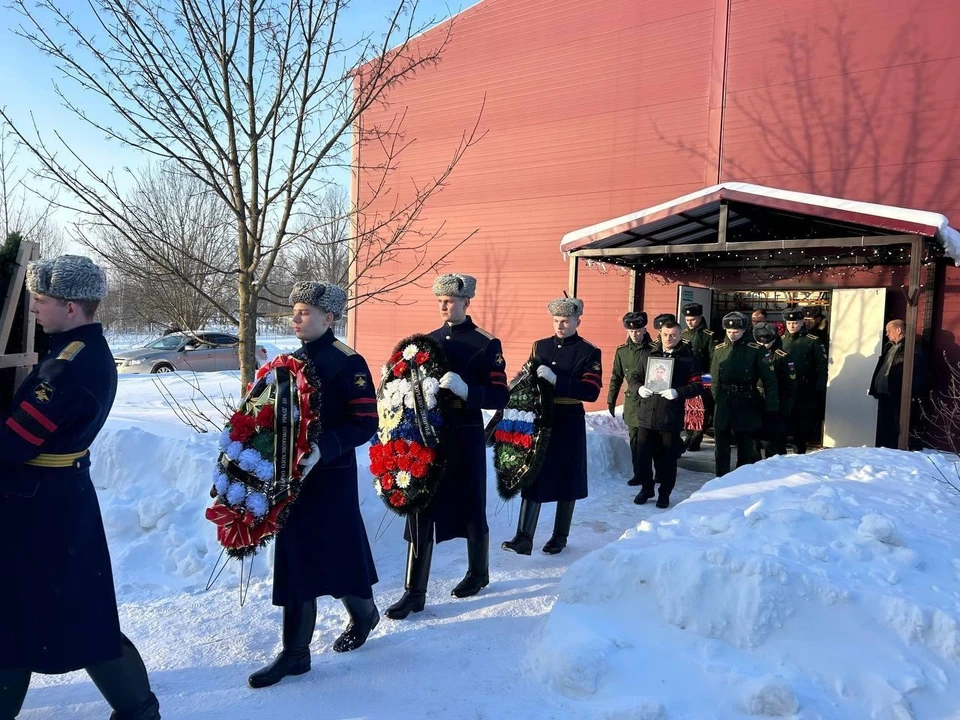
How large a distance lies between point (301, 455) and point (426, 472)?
45.1 inches

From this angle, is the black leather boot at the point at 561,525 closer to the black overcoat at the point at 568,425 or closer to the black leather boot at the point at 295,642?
the black overcoat at the point at 568,425

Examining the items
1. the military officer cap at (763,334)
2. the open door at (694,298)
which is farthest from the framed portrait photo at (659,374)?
the open door at (694,298)

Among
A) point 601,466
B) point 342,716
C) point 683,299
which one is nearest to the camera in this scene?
point 342,716

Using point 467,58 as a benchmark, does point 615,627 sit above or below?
below

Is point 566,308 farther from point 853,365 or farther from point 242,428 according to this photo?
point 853,365

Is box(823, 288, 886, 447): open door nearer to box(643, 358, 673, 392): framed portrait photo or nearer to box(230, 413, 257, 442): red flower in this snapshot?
box(643, 358, 673, 392): framed portrait photo

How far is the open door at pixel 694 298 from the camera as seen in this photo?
9.91 metres

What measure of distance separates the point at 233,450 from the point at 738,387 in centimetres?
538

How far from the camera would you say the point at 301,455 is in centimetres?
282

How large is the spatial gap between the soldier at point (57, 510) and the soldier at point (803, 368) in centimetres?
789

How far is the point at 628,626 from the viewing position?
10.6ft

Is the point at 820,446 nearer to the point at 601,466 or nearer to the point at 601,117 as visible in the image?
the point at 601,466

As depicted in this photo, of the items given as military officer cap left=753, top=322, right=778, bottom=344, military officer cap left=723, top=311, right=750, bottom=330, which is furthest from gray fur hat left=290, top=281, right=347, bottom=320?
military officer cap left=753, top=322, right=778, bottom=344

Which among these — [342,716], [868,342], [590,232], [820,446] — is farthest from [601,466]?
[342,716]
